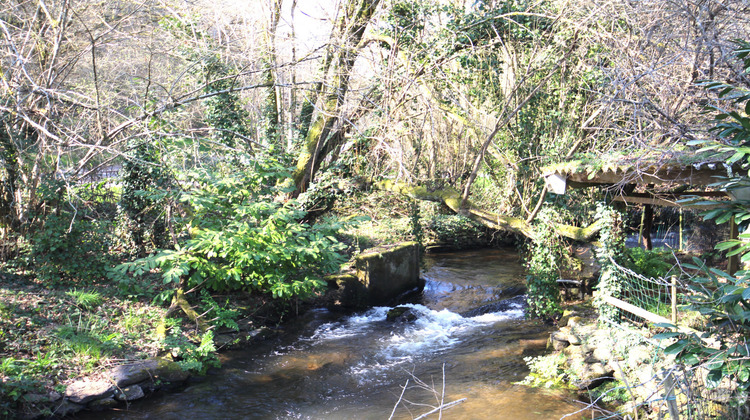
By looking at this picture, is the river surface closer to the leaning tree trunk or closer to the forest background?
the forest background

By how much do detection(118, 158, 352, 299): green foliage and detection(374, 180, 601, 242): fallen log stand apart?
2434 mm

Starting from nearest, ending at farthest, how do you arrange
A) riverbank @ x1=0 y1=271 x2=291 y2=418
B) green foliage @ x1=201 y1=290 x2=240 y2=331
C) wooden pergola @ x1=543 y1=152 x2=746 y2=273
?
1. wooden pergola @ x1=543 y1=152 x2=746 y2=273
2. riverbank @ x1=0 y1=271 x2=291 y2=418
3. green foliage @ x1=201 y1=290 x2=240 y2=331

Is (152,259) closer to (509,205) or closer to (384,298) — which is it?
(384,298)

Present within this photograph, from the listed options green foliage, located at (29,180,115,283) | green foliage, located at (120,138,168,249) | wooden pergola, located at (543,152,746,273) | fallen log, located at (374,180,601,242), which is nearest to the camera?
wooden pergola, located at (543,152,746,273)

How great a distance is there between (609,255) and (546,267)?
1.41 m

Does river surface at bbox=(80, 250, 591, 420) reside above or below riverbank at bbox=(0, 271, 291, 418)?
below

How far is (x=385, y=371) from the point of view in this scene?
25.1 feet

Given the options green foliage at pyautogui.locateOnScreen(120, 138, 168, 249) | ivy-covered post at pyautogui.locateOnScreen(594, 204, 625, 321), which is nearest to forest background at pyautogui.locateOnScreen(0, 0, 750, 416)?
green foliage at pyautogui.locateOnScreen(120, 138, 168, 249)

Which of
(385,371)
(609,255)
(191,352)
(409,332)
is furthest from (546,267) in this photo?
(191,352)

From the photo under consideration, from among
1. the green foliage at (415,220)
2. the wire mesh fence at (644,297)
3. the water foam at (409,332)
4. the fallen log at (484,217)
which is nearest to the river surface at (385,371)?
the water foam at (409,332)

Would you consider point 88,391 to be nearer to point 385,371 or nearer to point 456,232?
point 385,371

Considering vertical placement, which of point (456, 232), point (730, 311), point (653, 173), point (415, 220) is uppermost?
point (653, 173)

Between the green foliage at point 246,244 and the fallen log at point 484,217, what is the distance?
7.98 feet

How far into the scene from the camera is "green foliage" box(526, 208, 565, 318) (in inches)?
360
